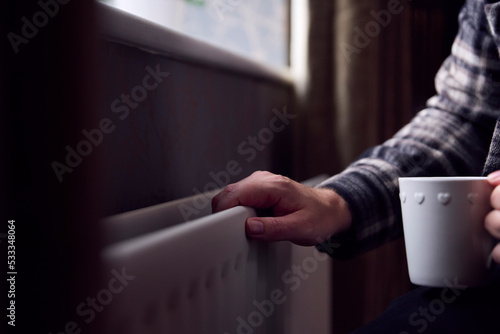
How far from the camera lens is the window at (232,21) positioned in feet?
2.65

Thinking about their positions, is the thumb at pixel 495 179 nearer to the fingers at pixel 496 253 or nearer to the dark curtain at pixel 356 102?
the fingers at pixel 496 253

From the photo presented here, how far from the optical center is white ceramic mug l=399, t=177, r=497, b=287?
492mm

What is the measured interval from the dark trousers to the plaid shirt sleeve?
0.64ft

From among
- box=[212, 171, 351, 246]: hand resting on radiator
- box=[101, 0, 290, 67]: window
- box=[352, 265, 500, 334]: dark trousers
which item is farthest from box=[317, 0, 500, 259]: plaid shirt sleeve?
box=[101, 0, 290, 67]: window

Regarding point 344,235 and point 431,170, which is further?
point 431,170

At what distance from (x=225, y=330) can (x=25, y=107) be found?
1.05 ft

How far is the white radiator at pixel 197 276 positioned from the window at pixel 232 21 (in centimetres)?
36

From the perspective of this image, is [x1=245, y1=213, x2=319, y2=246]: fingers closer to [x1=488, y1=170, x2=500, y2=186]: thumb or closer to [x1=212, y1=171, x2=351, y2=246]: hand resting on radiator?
[x1=212, y1=171, x2=351, y2=246]: hand resting on radiator

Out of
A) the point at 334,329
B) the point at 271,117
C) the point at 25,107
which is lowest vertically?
the point at 334,329

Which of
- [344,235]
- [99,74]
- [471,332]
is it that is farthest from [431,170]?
[99,74]

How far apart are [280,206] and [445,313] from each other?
21 cm

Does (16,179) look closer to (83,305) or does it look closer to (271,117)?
(83,305)

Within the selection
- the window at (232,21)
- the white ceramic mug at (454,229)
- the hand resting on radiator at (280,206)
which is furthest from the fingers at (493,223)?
the window at (232,21)

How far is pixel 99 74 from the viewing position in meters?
0.25
